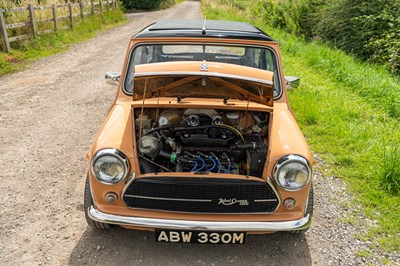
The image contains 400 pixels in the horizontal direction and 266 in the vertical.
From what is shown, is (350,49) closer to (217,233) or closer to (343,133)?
(343,133)

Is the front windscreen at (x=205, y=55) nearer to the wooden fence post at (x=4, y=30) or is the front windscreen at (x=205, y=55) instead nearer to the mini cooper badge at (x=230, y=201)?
the mini cooper badge at (x=230, y=201)

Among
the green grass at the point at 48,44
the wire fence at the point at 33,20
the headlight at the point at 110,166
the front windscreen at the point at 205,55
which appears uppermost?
the front windscreen at the point at 205,55

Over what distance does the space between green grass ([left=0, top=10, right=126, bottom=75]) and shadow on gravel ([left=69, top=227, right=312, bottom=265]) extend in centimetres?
782

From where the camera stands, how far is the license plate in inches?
108

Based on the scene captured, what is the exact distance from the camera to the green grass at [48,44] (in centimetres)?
1014

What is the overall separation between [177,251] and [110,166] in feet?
3.18

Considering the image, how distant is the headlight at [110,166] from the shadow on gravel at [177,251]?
2.27ft

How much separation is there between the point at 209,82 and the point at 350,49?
32.6 ft

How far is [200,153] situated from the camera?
310 centimetres

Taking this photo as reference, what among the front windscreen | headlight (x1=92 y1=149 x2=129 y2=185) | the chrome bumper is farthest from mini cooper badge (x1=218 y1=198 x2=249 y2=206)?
the front windscreen

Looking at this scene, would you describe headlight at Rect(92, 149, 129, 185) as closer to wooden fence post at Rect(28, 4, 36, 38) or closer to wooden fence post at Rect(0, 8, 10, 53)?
wooden fence post at Rect(0, 8, 10, 53)

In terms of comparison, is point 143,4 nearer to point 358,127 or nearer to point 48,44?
point 48,44

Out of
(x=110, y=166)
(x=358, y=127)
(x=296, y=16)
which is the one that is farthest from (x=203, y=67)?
(x=296, y=16)

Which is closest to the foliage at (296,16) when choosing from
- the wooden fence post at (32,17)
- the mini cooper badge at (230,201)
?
the wooden fence post at (32,17)
